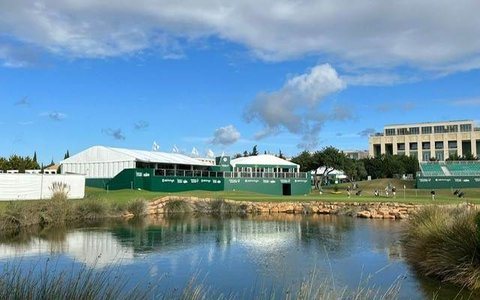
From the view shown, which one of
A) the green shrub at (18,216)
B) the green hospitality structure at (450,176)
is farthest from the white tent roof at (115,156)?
the green hospitality structure at (450,176)

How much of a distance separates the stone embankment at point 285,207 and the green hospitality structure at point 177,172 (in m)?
13.7

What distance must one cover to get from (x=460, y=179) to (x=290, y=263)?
69065mm

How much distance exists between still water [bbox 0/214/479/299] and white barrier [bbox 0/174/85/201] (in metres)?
11.7

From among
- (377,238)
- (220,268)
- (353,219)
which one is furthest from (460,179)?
(220,268)

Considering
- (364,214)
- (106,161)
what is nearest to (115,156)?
(106,161)

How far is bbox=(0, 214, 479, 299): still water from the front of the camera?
15.6 metres

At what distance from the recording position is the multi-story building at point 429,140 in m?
150

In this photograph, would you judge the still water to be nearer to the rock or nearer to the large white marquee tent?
the rock

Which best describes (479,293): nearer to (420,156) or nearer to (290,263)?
(290,263)

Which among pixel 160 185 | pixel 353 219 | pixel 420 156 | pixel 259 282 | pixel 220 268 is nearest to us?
pixel 259 282

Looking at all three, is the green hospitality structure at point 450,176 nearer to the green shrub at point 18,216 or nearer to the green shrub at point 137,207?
the green shrub at point 137,207

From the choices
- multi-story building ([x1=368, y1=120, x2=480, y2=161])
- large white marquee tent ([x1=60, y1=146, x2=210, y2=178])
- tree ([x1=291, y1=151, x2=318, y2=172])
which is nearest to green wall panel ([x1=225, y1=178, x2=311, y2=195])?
large white marquee tent ([x1=60, y1=146, x2=210, y2=178])

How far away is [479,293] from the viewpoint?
13.8 m

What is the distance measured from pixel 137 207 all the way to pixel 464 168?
2539 inches
